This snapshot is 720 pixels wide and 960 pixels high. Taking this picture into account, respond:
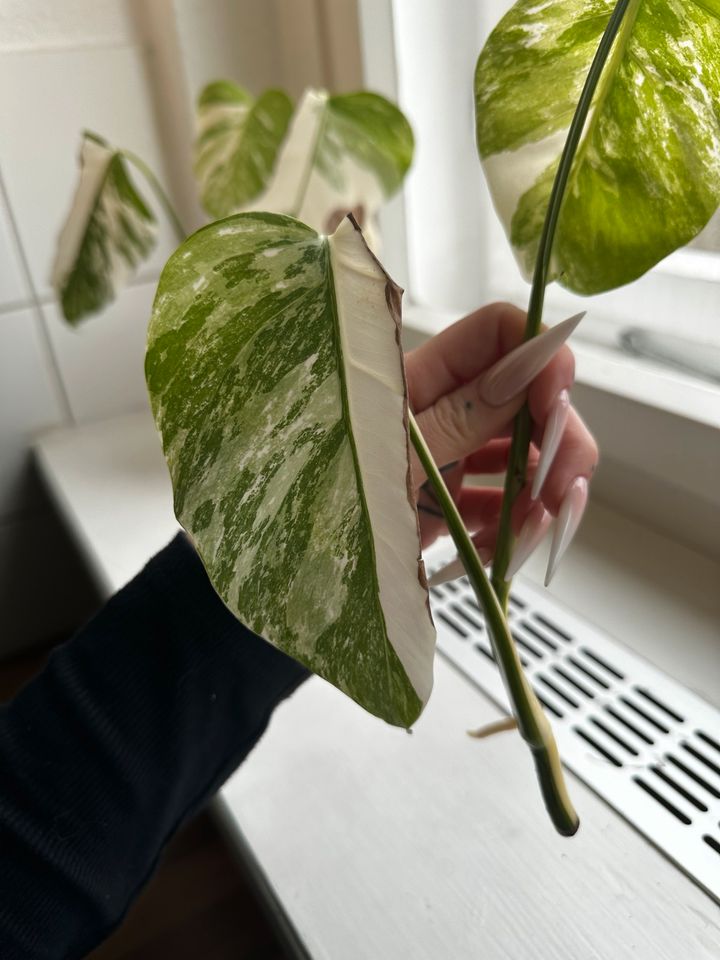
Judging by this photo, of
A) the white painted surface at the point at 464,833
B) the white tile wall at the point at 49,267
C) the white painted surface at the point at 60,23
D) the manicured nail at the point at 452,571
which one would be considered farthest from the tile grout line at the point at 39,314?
the manicured nail at the point at 452,571

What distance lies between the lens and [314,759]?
50cm

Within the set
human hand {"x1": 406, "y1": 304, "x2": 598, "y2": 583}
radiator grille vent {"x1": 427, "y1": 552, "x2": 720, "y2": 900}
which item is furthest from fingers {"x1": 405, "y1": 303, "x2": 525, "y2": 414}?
radiator grille vent {"x1": 427, "y1": 552, "x2": 720, "y2": 900}

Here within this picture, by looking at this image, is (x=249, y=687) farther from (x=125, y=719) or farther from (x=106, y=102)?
(x=106, y=102)

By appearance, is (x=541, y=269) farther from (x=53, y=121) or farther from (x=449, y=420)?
(x=53, y=121)

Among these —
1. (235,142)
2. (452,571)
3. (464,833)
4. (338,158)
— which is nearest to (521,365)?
(452,571)

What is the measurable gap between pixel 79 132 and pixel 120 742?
812 mm

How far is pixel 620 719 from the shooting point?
49 centimetres

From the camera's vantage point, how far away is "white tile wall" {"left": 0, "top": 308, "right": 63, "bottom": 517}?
98cm

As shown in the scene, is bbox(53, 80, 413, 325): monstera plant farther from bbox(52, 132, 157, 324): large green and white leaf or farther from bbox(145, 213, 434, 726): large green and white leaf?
bbox(145, 213, 434, 726): large green and white leaf

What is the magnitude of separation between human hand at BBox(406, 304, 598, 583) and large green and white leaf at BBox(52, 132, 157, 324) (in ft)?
1.33

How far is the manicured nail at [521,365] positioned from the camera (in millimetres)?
321

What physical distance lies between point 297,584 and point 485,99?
222 mm

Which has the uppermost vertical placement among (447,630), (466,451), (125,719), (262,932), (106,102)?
(106,102)

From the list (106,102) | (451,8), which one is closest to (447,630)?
(451,8)
